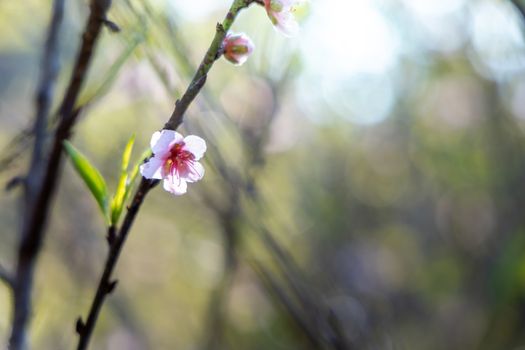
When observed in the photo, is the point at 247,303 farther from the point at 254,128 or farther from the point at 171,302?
the point at 254,128

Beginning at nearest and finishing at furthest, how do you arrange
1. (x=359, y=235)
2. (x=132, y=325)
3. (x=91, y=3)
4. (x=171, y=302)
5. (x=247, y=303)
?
(x=91, y=3), (x=132, y=325), (x=247, y=303), (x=171, y=302), (x=359, y=235)

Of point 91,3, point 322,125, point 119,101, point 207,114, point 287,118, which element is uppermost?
point 91,3

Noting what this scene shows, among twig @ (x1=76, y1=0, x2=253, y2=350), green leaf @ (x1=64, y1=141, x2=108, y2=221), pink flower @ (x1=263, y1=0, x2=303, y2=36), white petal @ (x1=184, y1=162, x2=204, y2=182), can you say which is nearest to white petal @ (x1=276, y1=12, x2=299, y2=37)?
pink flower @ (x1=263, y1=0, x2=303, y2=36)

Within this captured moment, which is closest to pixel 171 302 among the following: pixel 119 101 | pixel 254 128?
pixel 119 101

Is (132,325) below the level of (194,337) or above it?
above

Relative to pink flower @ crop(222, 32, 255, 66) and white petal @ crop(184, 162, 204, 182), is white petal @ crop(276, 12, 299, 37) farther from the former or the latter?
white petal @ crop(184, 162, 204, 182)

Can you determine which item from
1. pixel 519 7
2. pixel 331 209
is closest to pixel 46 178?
pixel 519 7

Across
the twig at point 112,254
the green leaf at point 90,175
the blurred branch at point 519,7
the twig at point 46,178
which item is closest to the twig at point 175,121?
the twig at point 112,254
